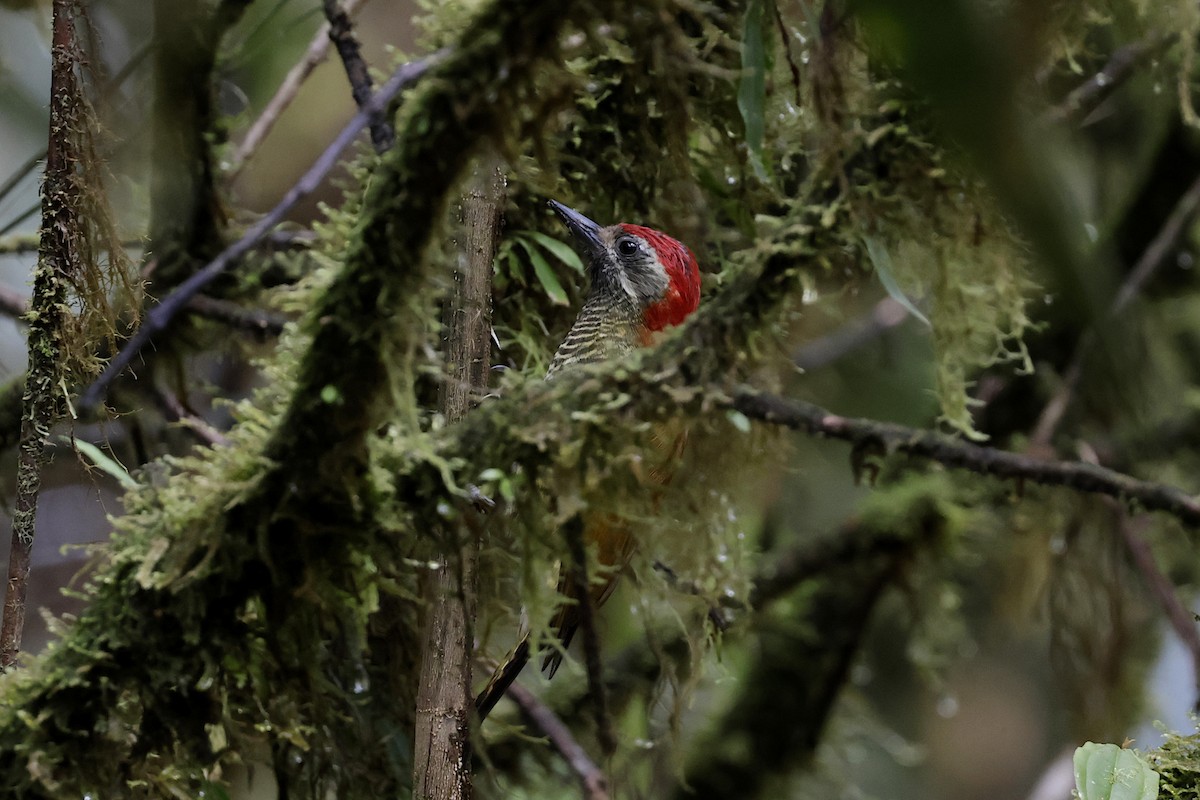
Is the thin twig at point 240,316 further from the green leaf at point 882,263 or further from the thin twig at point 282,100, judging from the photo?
the green leaf at point 882,263

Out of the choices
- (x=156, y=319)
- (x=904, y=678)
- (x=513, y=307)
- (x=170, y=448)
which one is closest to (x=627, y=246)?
(x=513, y=307)

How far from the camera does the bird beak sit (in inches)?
87.8

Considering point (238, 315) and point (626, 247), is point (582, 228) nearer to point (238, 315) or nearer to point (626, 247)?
point (626, 247)

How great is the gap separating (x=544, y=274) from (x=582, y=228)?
135 mm

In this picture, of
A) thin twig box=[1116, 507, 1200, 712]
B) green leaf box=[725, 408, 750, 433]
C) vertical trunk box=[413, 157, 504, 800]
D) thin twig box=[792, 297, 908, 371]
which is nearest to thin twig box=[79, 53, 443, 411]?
vertical trunk box=[413, 157, 504, 800]

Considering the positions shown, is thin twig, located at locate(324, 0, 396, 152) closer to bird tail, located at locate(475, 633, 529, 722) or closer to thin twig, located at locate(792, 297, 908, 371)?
bird tail, located at locate(475, 633, 529, 722)

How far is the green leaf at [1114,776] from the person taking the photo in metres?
1.45

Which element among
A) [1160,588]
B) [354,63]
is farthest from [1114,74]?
[354,63]

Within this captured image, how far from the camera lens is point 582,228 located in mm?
2260

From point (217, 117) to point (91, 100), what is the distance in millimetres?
965

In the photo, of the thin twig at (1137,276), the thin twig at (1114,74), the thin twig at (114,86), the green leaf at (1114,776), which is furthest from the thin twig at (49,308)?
the thin twig at (1137,276)

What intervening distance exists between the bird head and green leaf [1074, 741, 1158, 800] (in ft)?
4.25

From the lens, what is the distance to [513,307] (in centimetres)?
228

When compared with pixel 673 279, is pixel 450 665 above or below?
below
